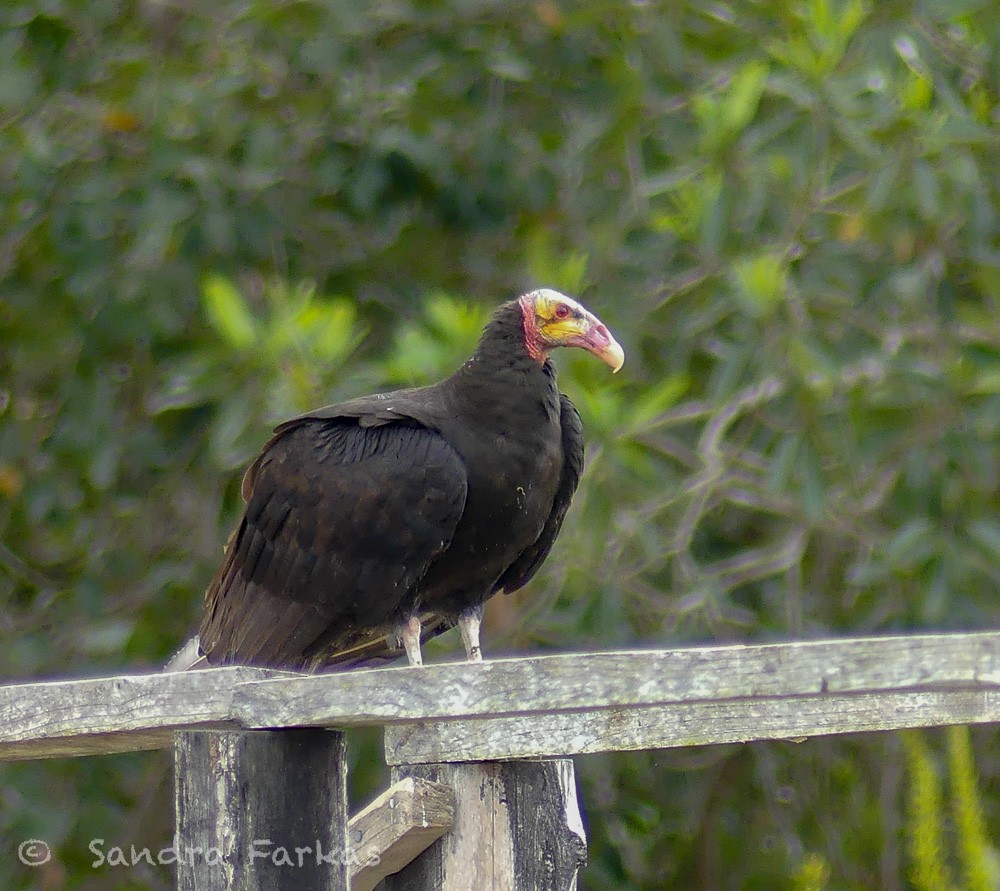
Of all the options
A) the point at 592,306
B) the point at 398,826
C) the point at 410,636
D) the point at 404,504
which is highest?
the point at 398,826

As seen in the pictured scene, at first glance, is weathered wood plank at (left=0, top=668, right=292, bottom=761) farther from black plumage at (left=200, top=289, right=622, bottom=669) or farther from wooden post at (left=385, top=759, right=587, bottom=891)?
black plumage at (left=200, top=289, right=622, bottom=669)

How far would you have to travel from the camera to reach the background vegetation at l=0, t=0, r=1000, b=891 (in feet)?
12.6

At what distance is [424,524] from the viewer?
2838 millimetres

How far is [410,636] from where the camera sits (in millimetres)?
2996

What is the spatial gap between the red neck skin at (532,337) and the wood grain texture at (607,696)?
131cm

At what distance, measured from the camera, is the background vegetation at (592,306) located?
383cm

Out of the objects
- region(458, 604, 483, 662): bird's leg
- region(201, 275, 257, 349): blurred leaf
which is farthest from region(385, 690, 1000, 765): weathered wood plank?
region(201, 275, 257, 349): blurred leaf

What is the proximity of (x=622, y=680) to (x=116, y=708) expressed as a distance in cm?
63

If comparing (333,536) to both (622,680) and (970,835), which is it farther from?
(970,835)

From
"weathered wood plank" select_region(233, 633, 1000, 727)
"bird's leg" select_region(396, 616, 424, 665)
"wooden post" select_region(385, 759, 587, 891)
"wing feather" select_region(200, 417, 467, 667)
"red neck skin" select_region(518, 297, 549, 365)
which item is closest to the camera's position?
"weathered wood plank" select_region(233, 633, 1000, 727)

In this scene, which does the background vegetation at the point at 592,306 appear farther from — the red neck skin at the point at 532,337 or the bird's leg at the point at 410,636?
the bird's leg at the point at 410,636

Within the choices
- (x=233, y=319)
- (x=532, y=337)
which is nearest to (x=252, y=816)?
(x=532, y=337)

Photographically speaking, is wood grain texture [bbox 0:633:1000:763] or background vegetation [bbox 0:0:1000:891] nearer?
wood grain texture [bbox 0:633:1000:763]

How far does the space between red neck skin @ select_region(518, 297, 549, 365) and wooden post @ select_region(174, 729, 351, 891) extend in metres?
1.38
